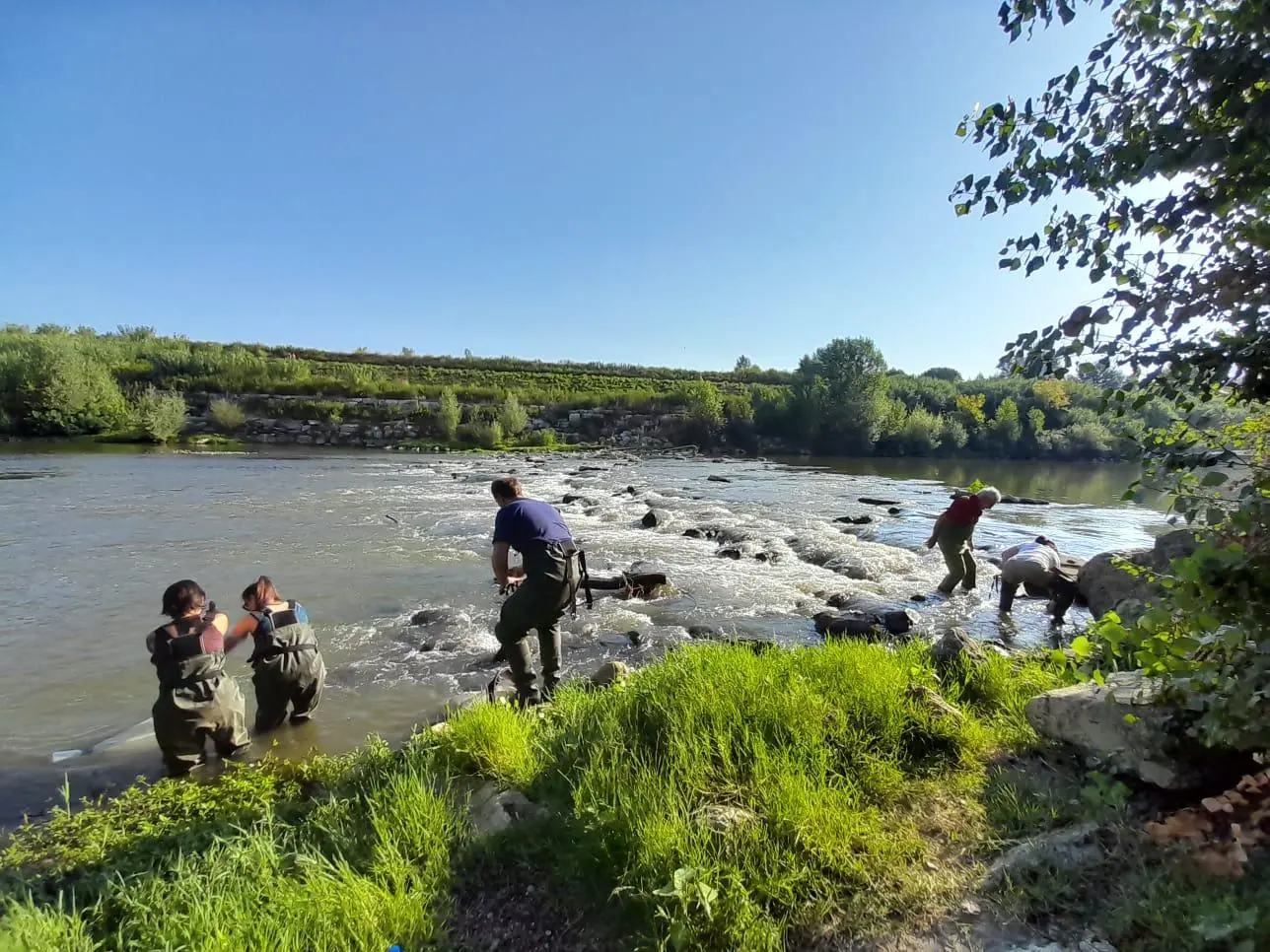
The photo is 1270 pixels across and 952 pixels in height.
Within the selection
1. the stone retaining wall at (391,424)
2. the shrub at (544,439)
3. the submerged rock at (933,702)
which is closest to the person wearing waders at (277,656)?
the submerged rock at (933,702)

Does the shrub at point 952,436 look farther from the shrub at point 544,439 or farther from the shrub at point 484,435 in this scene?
the shrub at point 484,435

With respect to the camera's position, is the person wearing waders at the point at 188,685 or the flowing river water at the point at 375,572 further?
the flowing river water at the point at 375,572

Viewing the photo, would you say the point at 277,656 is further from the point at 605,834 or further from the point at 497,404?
the point at 497,404

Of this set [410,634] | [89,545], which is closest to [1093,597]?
[410,634]

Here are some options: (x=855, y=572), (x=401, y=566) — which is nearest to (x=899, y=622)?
(x=855, y=572)

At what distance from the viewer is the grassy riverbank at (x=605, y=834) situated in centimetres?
310

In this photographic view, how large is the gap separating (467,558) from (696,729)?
39.3 feet

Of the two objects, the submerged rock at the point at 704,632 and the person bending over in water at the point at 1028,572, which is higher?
the person bending over in water at the point at 1028,572

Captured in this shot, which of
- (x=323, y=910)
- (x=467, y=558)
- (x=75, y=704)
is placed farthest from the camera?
(x=467, y=558)

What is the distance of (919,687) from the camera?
5117 mm

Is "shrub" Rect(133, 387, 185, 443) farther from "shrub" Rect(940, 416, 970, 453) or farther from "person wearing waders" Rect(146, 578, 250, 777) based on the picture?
"shrub" Rect(940, 416, 970, 453)

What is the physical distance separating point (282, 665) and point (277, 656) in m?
0.11

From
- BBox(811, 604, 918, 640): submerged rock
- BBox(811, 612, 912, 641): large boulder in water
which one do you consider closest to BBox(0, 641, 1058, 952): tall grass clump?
BBox(811, 612, 912, 641): large boulder in water

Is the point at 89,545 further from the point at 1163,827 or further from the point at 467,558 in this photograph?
the point at 1163,827
